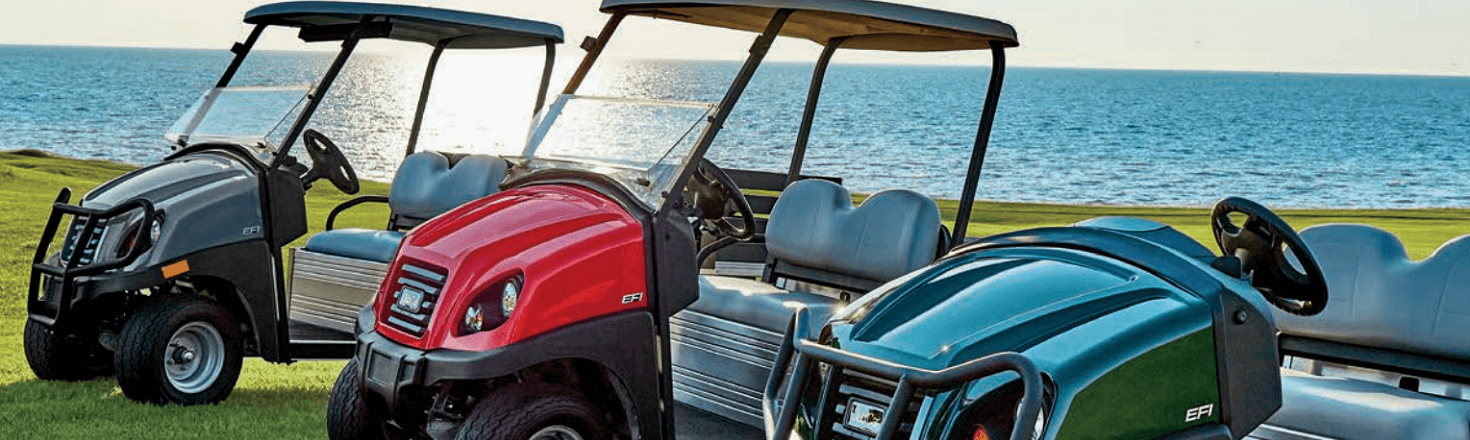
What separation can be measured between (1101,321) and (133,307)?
186 inches

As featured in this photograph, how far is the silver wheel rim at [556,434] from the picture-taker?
13.8 ft

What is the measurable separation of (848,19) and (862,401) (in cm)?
218

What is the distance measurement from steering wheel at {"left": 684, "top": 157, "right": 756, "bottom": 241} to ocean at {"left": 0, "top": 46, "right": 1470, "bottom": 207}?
30 cm

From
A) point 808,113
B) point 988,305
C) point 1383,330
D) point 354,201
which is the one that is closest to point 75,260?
point 354,201

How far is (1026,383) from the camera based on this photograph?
2721 millimetres

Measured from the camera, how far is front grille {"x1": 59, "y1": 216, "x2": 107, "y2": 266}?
20.2 ft

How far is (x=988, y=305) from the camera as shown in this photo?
3.05m

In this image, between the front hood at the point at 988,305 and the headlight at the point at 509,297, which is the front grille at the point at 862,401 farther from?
the headlight at the point at 509,297

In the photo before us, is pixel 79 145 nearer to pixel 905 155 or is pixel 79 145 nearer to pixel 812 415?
pixel 905 155

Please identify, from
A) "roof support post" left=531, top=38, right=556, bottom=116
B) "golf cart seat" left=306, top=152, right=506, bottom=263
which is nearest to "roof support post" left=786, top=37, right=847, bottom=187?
"roof support post" left=531, top=38, right=556, bottom=116

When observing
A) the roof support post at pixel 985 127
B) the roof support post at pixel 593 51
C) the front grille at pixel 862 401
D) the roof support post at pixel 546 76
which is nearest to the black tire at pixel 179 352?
the roof support post at pixel 546 76

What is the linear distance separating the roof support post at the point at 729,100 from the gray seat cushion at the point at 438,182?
8.60ft

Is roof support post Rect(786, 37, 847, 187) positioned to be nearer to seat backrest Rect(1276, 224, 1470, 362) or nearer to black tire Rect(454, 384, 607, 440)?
black tire Rect(454, 384, 607, 440)

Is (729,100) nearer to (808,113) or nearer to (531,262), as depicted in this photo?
(531,262)
